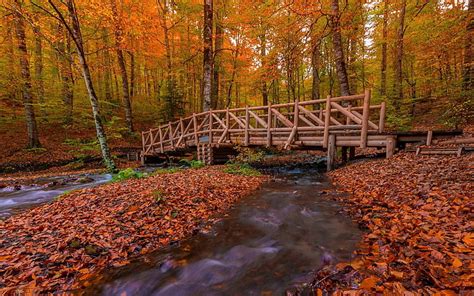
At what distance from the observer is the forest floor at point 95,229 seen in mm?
3211

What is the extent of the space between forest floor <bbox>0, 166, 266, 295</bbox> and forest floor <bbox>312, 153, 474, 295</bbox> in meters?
2.75

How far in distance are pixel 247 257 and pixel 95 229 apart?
9.10 ft

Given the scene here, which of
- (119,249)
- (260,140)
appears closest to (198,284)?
(119,249)

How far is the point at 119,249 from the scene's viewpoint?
12.5ft

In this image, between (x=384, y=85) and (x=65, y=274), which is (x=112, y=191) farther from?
(x=384, y=85)

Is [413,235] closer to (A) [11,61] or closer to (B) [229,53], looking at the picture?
(A) [11,61]

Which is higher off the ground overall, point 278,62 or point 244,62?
point 244,62

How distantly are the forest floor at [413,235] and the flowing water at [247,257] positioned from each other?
0.33 meters

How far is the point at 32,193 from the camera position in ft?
26.4

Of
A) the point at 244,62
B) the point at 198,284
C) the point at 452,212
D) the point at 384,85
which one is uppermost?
the point at 244,62

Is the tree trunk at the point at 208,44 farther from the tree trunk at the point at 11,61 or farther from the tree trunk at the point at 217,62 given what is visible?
the tree trunk at the point at 11,61

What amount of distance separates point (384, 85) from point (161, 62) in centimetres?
1847

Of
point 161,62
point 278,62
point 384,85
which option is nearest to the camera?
point 278,62

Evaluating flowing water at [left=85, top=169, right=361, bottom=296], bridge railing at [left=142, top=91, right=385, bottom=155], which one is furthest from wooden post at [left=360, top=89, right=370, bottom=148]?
flowing water at [left=85, top=169, right=361, bottom=296]
